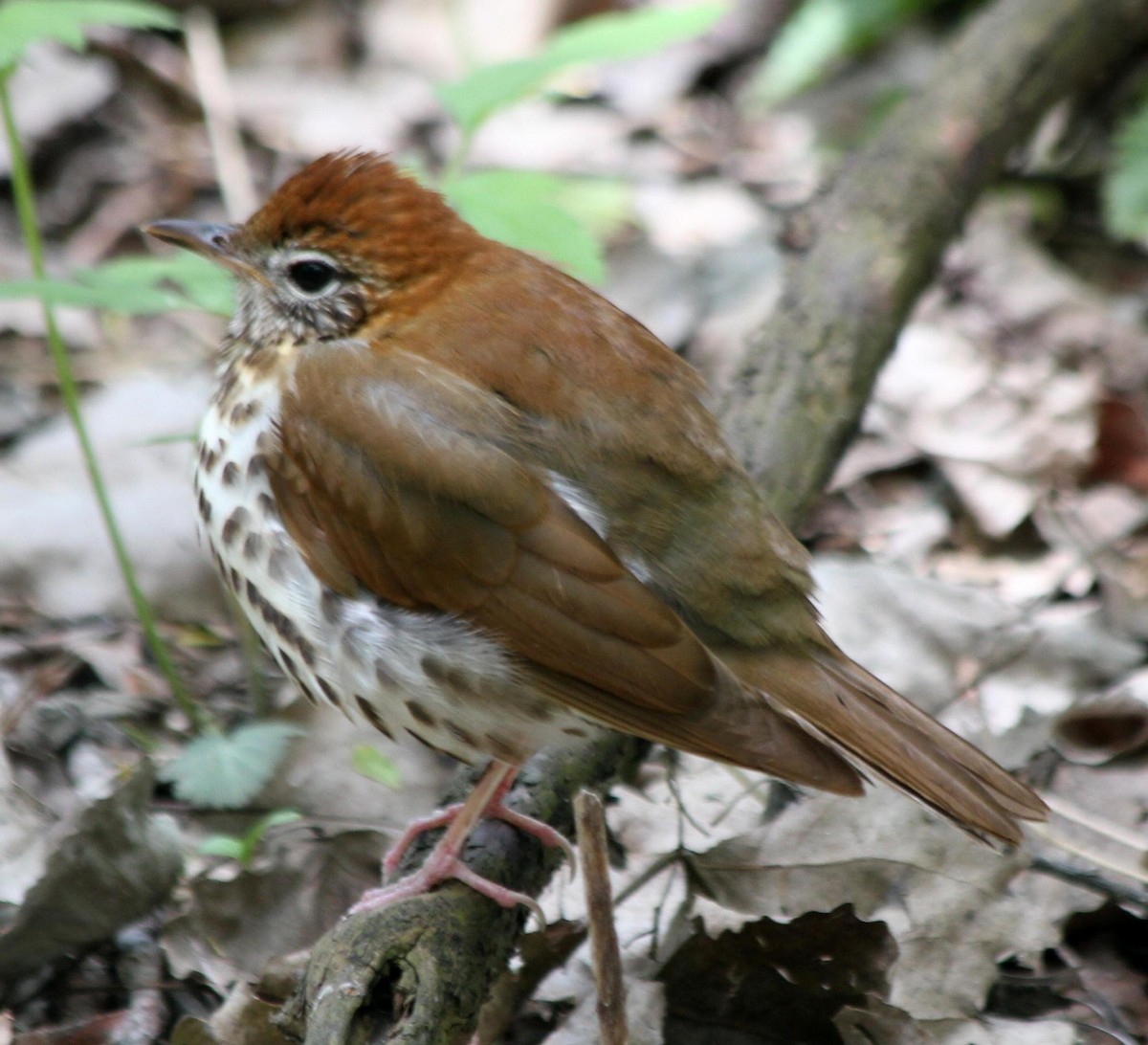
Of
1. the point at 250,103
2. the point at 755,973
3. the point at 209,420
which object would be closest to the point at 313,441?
the point at 209,420

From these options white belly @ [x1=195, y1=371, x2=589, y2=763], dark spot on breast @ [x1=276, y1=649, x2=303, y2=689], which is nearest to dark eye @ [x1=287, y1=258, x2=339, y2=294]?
white belly @ [x1=195, y1=371, x2=589, y2=763]

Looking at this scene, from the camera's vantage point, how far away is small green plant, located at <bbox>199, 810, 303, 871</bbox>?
3.62 meters

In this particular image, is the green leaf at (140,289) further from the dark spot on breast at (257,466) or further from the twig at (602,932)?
the twig at (602,932)

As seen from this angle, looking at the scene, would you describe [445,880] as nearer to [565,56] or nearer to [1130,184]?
[565,56]

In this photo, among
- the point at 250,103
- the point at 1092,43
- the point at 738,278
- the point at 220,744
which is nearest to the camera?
the point at 220,744

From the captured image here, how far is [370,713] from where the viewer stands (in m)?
3.29

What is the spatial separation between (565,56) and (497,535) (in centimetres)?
184

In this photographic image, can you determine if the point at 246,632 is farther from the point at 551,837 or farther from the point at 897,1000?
the point at 897,1000

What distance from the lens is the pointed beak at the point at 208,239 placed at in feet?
11.5

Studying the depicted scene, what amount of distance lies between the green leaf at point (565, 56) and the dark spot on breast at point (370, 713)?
170 centimetres

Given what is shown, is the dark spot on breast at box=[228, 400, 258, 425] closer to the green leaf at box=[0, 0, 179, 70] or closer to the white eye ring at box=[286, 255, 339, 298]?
the white eye ring at box=[286, 255, 339, 298]

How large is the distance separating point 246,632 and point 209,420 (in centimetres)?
107

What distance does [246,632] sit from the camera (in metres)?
4.42

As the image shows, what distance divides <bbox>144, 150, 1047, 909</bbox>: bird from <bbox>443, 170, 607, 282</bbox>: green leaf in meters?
0.39
